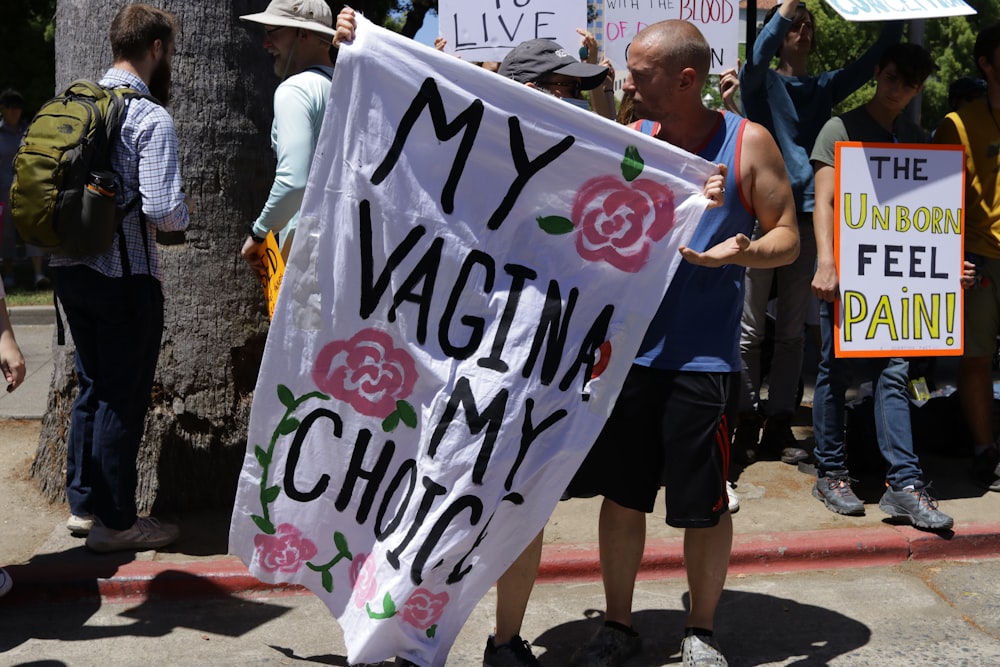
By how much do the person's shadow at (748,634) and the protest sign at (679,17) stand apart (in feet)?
9.60

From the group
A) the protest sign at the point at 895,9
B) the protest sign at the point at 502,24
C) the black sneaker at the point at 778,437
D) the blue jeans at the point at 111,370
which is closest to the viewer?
the blue jeans at the point at 111,370

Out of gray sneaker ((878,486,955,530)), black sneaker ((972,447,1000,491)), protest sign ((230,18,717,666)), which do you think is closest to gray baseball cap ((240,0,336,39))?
protest sign ((230,18,717,666))

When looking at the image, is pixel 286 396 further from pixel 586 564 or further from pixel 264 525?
pixel 586 564

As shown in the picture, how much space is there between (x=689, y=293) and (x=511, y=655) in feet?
4.24

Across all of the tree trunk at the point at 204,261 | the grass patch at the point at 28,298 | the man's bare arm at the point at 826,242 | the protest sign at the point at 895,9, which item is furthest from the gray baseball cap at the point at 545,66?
the grass patch at the point at 28,298

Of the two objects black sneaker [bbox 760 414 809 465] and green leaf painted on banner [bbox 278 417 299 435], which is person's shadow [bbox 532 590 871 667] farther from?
black sneaker [bbox 760 414 809 465]

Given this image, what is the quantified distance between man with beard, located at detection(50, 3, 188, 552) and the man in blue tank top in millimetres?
1855

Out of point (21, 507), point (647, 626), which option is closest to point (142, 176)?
point (21, 507)

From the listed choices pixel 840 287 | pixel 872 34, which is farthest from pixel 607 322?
pixel 872 34

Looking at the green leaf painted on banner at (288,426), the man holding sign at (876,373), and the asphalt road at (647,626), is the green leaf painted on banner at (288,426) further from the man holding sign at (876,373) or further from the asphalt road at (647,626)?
the man holding sign at (876,373)

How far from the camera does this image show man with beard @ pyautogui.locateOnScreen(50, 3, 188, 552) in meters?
4.39

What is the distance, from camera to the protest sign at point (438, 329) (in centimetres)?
336

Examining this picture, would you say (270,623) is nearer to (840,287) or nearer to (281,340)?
(281,340)

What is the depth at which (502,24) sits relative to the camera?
589cm
